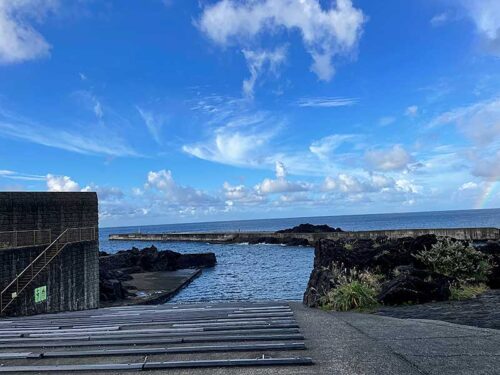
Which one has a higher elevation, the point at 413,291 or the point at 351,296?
the point at 413,291

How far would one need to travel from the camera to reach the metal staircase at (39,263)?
17094 mm

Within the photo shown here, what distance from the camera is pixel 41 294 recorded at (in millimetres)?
18922

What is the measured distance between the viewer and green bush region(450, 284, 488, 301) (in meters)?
10.4

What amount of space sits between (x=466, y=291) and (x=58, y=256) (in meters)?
17.2

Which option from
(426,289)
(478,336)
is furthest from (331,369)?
(426,289)

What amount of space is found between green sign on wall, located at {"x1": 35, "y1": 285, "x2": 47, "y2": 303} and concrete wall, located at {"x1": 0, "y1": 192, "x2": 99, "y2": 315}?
17 centimetres

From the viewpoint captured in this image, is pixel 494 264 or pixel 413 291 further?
pixel 494 264

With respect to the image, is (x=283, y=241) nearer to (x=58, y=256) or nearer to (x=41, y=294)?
(x=58, y=256)

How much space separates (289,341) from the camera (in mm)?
5941

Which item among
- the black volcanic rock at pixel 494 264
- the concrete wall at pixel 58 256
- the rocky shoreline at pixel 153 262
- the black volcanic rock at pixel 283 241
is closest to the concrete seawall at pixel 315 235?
the black volcanic rock at pixel 283 241

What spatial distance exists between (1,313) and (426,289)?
49.3 feet

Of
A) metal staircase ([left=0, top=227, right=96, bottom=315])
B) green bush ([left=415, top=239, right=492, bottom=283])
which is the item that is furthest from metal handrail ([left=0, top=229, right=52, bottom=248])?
green bush ([left=415, top=239, right=492, bottom=283])

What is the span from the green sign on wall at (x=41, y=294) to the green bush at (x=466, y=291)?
1594cm

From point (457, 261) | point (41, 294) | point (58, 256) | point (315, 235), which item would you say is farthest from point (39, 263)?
point (315, 235)
